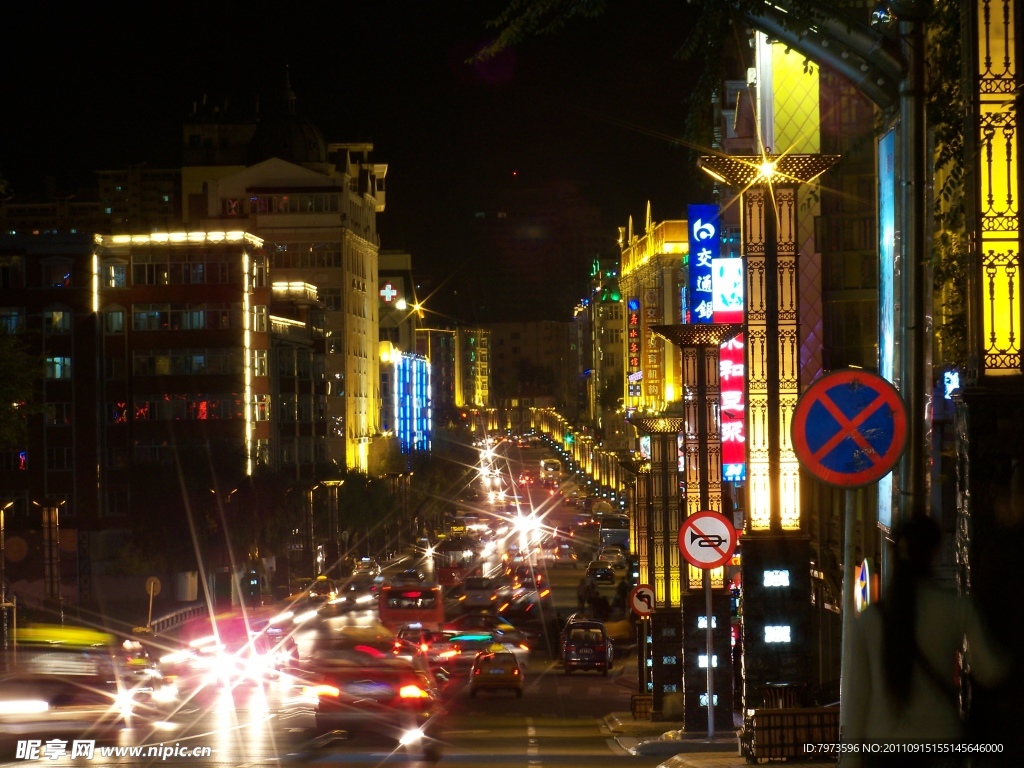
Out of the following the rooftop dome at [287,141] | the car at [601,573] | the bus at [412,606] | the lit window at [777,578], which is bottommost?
the car at [601,573]

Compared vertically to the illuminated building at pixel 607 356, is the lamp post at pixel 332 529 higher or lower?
lower

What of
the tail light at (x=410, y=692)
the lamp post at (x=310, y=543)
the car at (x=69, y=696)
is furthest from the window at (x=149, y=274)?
the tail light at (x=410, y=692)

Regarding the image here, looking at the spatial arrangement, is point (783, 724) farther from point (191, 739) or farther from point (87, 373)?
point (87, 373)

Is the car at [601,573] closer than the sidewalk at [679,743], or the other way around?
the sidewalk at [679,743]

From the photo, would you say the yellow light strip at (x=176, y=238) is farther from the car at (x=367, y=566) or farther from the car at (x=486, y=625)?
the car at (x=486, y=625)

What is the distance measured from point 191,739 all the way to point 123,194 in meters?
124

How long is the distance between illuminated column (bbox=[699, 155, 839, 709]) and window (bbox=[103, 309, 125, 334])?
166 feet

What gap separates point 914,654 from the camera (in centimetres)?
661

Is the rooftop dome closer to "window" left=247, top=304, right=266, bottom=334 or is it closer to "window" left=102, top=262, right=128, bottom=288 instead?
"window" left=247, top=304, right=266, bottom=334

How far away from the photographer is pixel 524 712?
27375 mm

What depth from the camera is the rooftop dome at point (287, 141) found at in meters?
100

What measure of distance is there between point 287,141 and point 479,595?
52508mm

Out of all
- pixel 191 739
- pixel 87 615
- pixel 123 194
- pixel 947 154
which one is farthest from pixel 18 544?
pixel 123 194

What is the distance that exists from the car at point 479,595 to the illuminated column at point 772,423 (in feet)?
119
